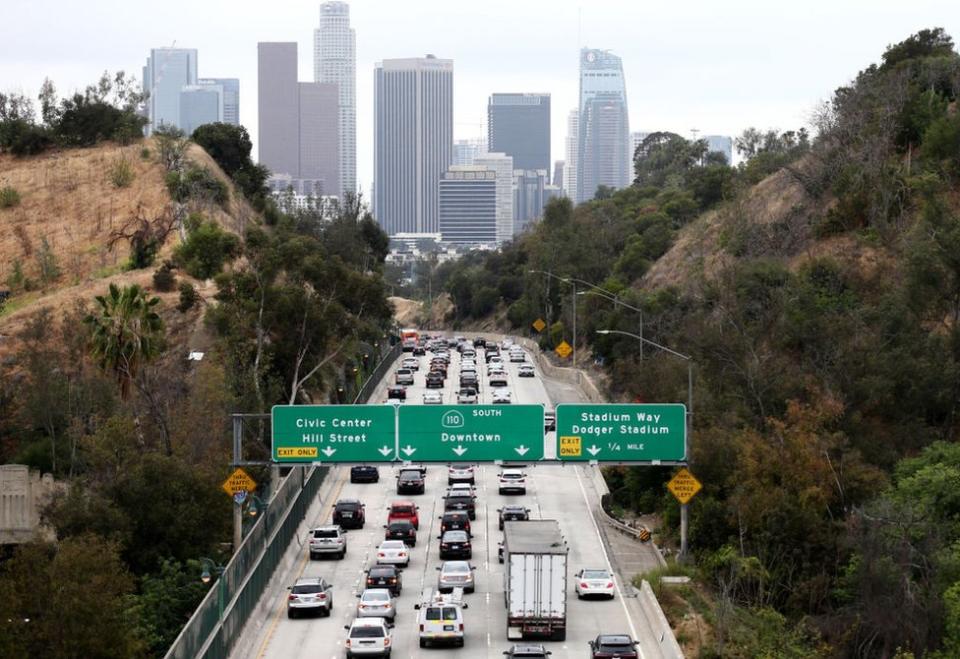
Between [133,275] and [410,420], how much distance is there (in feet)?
178

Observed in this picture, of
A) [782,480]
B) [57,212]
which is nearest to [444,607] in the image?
[782,480]

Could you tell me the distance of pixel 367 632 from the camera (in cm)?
3881

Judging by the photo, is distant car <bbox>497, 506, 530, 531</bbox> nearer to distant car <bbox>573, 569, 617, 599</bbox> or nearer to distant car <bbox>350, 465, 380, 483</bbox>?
distant car <bbox>573, 569, 617, 599</bbox>

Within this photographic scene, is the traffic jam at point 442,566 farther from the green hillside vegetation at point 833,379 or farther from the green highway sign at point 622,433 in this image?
the green hillside vegetation at point 833,379

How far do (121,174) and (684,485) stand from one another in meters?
79.7

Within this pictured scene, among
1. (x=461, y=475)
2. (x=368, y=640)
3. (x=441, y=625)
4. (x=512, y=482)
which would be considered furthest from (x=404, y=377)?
(x=368, y=640)

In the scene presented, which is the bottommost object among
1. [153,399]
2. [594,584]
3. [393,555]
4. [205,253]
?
[393,555]

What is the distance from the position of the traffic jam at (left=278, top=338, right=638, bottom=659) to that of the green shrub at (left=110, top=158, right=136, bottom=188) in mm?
54599

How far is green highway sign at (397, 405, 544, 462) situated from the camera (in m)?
47.2

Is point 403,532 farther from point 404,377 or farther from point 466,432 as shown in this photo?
point 404,377

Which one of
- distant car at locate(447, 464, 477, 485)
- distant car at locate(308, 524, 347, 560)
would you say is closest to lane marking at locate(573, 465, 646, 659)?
distant car at locate(447, 464, 477, 485)

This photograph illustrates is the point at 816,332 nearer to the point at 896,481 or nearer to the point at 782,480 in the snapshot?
the point at 896,481

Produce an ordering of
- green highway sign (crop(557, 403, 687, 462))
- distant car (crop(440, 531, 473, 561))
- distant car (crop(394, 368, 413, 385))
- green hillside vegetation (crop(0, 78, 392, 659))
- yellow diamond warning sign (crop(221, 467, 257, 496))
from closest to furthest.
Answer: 1. green hillside vegetation (crop(0, 78, 392, 659))
2. green highway sign (crop(557, 403, 687, 462))
3. yellow diamond warning sign (crop(221, 467, 257, 496))
4. distant car (crop(440, 531, 473, 561))
5. distant car (crop(394, 368, 413, 385))

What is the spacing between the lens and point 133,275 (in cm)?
9738
